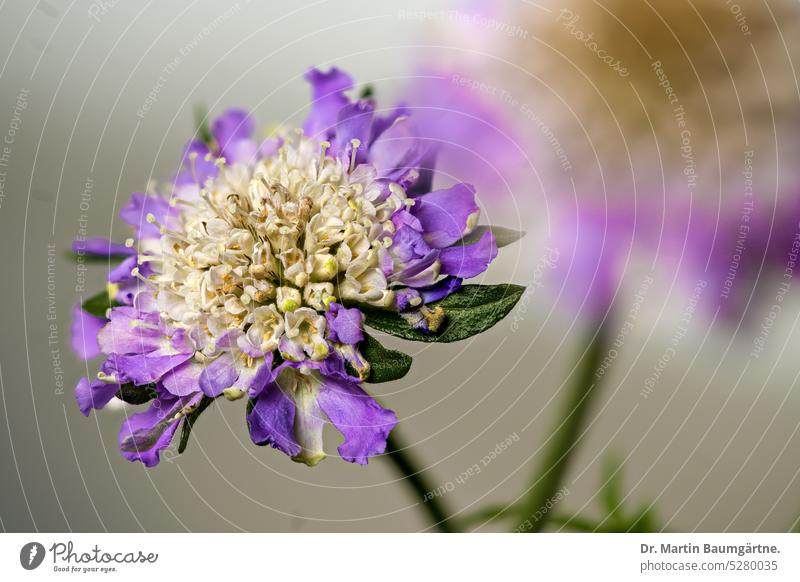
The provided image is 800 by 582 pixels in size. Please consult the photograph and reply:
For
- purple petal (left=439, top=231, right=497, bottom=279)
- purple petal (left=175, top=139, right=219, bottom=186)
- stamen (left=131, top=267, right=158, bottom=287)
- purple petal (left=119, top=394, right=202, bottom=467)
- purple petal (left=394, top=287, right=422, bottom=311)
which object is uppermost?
purple petal (left=175, top=139, right=219, bottom=186)

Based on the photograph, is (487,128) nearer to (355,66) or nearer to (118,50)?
(355,66)

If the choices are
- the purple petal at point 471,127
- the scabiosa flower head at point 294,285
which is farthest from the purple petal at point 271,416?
the purple petal at point 471,127

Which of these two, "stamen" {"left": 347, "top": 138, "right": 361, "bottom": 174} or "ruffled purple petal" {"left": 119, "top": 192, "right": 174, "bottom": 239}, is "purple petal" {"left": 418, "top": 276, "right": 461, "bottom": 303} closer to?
"stamen" {"left": 347, "top": 138, "right": 361, "bottom": 174}

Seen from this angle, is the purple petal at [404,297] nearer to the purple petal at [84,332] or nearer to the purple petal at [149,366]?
the purple petal at [149,366]
